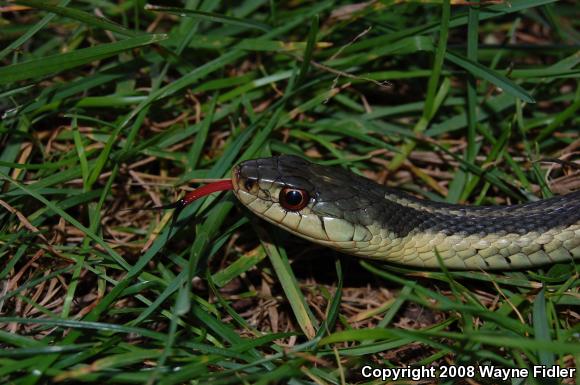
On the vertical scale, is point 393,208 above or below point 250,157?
below

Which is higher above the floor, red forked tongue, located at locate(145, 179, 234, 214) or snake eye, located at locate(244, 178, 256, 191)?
snake eye, located at locate(244, 178, 256, 191)

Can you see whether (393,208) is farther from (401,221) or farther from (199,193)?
(199,193)

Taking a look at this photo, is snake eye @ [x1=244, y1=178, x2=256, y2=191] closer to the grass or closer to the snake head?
the snake head

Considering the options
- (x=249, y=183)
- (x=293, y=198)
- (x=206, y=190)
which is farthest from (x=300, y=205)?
(x=206, y=190)

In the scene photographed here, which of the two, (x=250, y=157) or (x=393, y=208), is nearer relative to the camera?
(x=393, y=208)

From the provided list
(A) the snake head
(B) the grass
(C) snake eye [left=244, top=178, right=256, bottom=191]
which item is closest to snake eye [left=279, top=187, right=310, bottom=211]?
(A) the snake head

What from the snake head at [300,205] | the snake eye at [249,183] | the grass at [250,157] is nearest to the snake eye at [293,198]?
the snake head at [300,205]

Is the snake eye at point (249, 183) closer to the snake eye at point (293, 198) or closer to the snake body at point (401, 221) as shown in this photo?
the snake body at point (401, 221)
